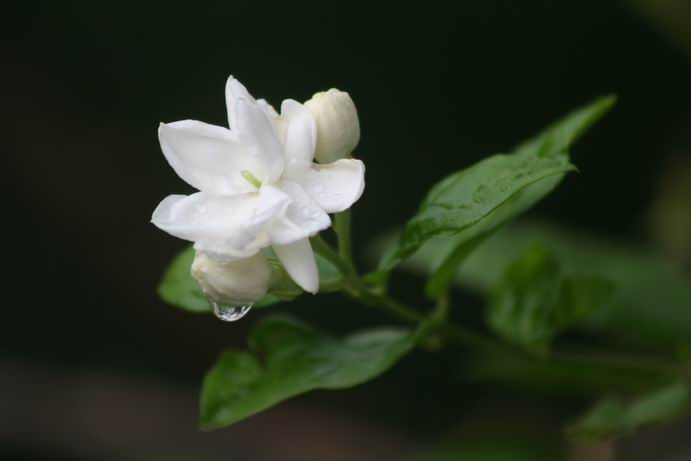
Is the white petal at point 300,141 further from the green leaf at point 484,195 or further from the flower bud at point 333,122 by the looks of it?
the green leaf at point 484,195

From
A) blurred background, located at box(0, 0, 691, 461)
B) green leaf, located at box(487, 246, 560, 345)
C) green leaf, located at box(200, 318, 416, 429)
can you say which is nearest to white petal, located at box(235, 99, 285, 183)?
green leaf, located at box(200, 318, 416, 429)

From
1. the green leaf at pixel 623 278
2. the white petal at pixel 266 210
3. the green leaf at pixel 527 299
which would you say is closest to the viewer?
the white petal at pixel 266 210

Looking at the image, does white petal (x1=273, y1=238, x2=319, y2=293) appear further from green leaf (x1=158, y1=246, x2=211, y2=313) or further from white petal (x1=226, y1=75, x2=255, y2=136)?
green leaf (x1=158, y1=246, x2=211, y2=313)

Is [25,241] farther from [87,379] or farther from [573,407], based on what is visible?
[573,407]

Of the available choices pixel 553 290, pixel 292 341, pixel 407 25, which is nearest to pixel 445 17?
pixel 407 25

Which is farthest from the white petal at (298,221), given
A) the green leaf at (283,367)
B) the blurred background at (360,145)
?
the blurred background at (360,145)
